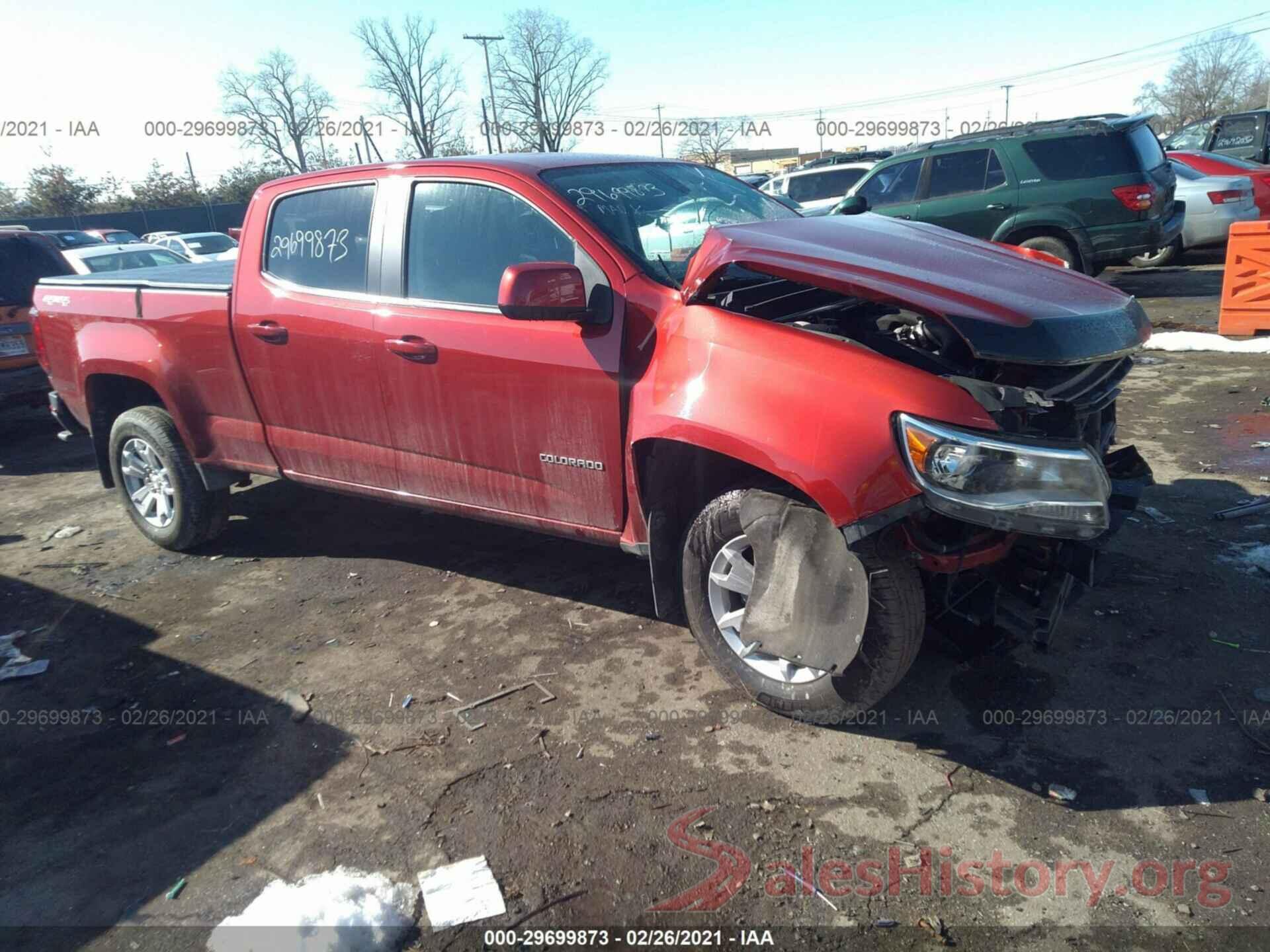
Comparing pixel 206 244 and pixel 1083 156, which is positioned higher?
pixel 1083 156

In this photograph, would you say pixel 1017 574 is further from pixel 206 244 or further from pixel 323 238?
pixel 206 244

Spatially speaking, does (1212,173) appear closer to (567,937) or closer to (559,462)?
(559,462)

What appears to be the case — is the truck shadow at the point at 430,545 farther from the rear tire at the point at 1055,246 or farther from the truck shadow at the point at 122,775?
the rear tire at the point at 1055,246

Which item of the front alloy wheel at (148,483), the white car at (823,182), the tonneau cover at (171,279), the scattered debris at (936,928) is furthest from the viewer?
the white car at (823,182)

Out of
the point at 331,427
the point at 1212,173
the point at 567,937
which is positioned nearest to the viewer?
the point at 567,937

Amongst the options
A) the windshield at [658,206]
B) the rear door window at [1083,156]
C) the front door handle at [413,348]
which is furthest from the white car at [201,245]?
the windshield at [658,206]

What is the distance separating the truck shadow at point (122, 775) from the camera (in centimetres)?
260

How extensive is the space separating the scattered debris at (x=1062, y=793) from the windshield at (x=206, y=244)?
20680 mm

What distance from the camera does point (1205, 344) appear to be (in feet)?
25.9

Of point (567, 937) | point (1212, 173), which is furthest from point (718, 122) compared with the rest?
point (567, 937)

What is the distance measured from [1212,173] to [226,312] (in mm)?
12268

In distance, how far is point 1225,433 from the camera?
5.64m
